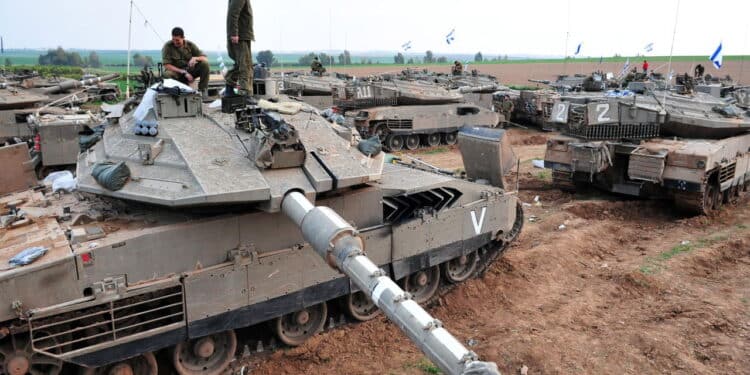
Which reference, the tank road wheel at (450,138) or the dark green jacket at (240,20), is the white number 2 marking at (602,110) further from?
the tank road wheel at (450,138)

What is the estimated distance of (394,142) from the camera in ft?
67.4

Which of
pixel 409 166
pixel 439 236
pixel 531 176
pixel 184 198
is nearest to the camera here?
pixel 184 198

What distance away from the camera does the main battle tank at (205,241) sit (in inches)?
199

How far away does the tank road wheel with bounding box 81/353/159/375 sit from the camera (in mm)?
5785

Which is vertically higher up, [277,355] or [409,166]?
[409,166]

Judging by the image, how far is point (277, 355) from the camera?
6.87 meters

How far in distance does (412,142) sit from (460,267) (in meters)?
12.7

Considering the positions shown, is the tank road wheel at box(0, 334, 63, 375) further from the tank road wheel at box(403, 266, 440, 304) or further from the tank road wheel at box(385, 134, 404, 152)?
the tank road wheel at box(385, 134, 404, 152)

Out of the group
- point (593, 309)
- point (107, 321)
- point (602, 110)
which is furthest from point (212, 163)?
point (602, 110)

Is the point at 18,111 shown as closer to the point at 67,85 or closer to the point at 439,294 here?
the point at 67,85

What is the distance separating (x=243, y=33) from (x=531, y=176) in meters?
10.4

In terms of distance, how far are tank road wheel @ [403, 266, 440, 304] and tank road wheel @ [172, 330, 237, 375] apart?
2571mm

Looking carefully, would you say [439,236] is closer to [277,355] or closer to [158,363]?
[277,355]

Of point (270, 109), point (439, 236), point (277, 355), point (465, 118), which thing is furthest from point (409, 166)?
point (465, 118)
